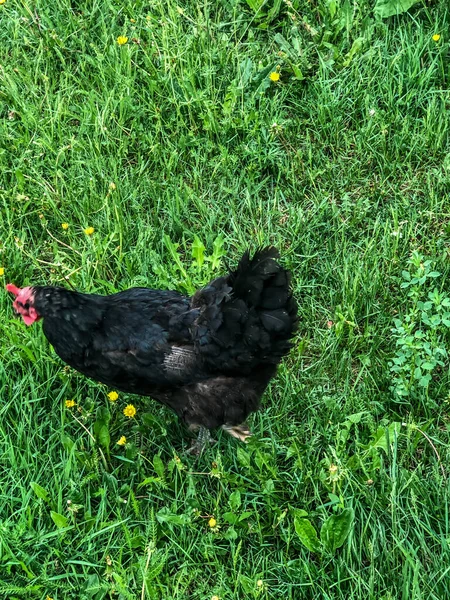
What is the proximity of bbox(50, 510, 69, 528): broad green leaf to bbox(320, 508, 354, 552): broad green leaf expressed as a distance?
3.83ft

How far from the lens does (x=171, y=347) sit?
10.2ft

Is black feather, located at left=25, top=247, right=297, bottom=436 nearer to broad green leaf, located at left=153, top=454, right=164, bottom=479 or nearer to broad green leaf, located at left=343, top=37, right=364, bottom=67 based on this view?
broad green leaf, located at left=153, top=454, right=164, bottom=479

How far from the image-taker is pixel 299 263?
3.86m

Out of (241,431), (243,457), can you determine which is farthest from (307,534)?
(241,431)

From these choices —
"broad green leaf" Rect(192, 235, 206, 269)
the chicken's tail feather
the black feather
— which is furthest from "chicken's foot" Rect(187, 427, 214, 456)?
"broad green leaf" Rect(192, 235, 206, 269)

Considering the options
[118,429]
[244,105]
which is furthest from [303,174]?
[118,429]

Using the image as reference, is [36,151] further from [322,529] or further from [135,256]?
[322,529]

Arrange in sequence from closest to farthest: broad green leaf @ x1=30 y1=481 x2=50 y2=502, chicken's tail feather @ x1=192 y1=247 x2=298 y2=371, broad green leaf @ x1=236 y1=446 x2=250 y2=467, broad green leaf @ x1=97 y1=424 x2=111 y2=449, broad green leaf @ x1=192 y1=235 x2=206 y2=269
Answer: chicken's tail feather @ x1=192 y1=247 x2=298 y2=371
broad green leaf @ x1=30 y1=481 x2=50 y2=502
broad green leaf @ x1=236 y1=446 x2=250 y2=467
broad green leaf @ x1=97 y1=424 x2=111 y2=449
broad green leaf @ x1=192 y1=235 x2=206 y2=269

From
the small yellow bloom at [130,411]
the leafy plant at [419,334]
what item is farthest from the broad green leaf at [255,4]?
the small yellow bloom at [130,411]

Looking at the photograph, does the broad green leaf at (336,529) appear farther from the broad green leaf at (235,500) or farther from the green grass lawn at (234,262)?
the broad green leaf at (235,500)

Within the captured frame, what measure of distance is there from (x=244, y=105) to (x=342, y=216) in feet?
3.39

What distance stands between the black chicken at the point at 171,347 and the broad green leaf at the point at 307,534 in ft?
1.80

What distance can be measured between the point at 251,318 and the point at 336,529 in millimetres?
985

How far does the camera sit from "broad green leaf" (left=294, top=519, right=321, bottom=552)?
9.32 feet
